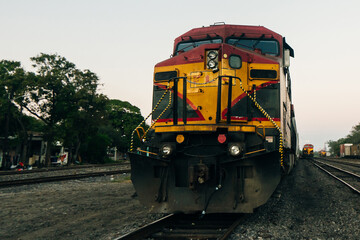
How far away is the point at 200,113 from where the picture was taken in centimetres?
511

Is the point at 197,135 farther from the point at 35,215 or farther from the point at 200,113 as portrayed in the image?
the point at 35,215

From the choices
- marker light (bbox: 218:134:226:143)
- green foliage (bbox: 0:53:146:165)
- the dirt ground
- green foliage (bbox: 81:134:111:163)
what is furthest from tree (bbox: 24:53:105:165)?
marker light (bbox: 218:134:226:143)

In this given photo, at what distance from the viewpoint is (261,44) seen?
648cm

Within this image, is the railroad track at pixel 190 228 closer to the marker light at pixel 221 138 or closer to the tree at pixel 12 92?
the marker light at pixel 221 138

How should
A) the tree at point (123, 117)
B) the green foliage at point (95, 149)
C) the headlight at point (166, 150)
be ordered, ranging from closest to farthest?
the headlight at point (166, 150)
the green foliage at point (95, 149)
the tree at point (123, 117)

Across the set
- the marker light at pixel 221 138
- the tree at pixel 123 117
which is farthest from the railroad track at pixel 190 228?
the tree at pixel 123 117

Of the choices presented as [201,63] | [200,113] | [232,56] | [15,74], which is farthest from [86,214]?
[15,74]

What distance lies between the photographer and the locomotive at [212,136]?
444 cm

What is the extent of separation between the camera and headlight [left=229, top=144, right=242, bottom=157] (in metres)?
A: 4.42

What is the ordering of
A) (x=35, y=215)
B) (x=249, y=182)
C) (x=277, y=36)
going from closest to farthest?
(x=249, y=182) → (x=35, y=215) → (x=277, y=36)

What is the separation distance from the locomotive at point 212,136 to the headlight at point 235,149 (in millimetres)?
15

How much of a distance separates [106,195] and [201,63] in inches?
198

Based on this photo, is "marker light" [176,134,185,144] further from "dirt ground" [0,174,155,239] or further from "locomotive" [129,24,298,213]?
"dirt ground" [0,174,155,239]

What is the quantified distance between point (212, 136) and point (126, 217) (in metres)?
2.33
